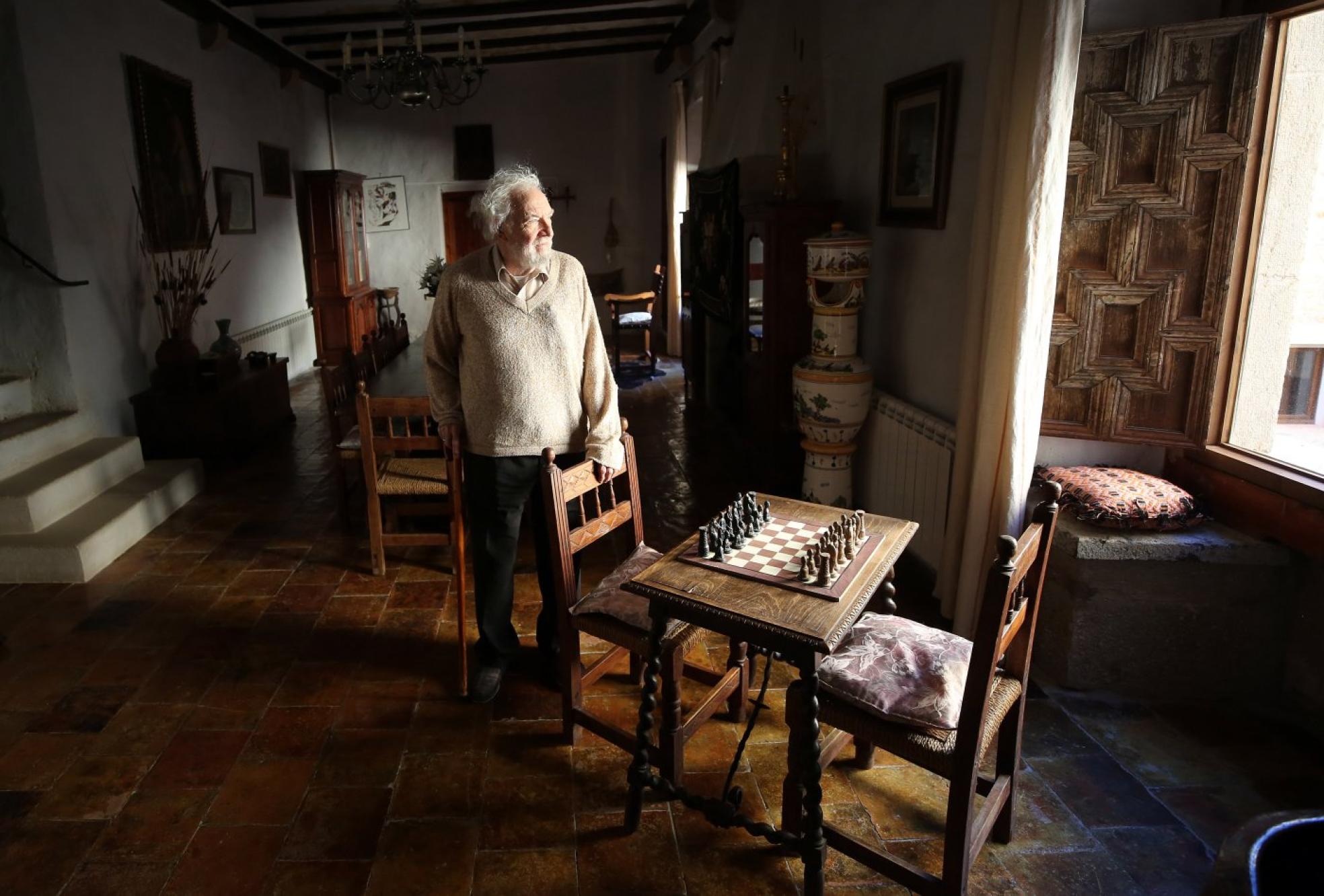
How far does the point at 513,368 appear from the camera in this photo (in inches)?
94.0

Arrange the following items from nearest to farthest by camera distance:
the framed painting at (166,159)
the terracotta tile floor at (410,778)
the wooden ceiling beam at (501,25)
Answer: the terracotta tile floor at (410,778)
the framed painting at (166,159)
the wooden ceiling beam at (501,25)

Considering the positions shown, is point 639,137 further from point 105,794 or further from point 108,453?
point 105,794

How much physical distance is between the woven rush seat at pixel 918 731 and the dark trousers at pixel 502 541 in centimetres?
87

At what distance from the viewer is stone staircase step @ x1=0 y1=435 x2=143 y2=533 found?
12.2ft

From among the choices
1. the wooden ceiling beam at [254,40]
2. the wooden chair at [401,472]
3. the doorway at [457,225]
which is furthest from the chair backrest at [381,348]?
the doorway at [457,225]

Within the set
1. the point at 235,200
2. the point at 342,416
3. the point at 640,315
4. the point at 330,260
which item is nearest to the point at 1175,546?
the point at 342,416

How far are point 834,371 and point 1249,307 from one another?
1567 mm

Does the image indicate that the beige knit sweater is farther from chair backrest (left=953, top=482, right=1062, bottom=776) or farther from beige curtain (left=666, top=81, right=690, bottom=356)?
beige curtain (left=666, top=81, right=690, bottom=356)

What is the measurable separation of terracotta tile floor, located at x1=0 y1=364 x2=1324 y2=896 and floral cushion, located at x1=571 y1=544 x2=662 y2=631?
0.50m

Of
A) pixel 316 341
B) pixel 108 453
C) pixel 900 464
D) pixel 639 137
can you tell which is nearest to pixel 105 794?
pixel 108 453

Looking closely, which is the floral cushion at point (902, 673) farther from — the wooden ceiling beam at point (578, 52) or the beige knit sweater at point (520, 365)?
the wooden ceiling beam at point (578, 52)

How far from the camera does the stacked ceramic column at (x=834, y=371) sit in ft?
11.9

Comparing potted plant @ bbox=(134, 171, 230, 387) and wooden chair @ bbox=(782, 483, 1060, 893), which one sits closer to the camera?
wooden chair @ bbox=(782, 483, 1060, 893)

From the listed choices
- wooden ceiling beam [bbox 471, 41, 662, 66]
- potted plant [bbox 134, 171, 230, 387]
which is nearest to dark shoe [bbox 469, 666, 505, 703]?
potted plant [bbox 134, 171, 230, 387]
